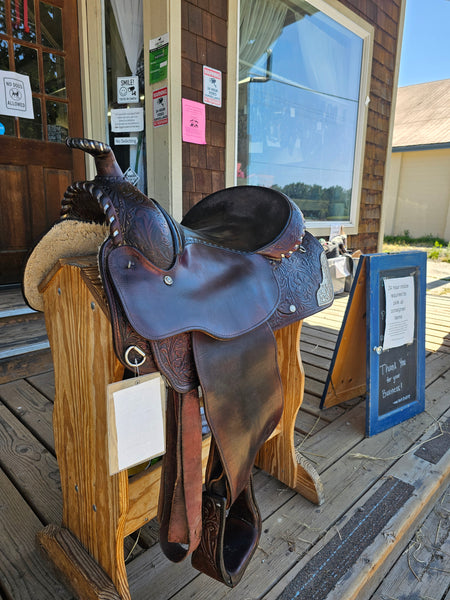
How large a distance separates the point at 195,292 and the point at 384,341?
1.22m

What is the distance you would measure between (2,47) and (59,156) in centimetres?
69

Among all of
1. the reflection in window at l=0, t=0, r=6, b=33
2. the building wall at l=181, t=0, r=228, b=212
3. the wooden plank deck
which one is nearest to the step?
the wooden plank deck

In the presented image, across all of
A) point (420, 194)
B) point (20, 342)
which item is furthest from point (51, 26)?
point (420, 194)

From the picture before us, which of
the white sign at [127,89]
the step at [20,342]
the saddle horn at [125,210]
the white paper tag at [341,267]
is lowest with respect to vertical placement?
the step at [20,342]

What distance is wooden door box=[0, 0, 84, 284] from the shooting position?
2480mm

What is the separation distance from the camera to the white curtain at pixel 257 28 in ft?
10.7

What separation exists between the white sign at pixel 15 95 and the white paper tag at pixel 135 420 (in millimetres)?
2544

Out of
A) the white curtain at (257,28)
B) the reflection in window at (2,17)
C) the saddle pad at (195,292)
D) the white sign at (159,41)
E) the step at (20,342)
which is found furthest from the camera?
the white curtain at (257,28)

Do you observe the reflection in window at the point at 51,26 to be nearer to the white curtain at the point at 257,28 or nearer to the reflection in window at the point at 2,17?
the reflection in window at the point at 2,17

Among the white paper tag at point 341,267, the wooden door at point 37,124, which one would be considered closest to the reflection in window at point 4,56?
the wooden door at point 37,124

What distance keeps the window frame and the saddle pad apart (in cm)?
253

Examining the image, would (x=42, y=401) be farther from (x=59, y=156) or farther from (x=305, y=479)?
(x=59, y=156)

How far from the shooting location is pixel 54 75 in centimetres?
265

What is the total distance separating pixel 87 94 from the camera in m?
2.76
